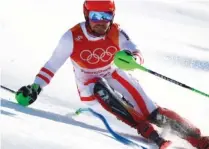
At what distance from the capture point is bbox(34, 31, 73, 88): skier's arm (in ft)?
15.4

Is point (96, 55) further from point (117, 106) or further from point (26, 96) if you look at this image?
point (26, 96)

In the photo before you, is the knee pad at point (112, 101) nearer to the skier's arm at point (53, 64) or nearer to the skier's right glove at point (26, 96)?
the skier's arm at point (53, 64)

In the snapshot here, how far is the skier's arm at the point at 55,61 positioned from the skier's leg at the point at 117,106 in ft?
1.32

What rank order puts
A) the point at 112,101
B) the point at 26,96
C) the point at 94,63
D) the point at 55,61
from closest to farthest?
the point at 26,96 < the point at 112,101 < the point at 55,61 < the point at 94,63

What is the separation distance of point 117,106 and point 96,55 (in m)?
0.55

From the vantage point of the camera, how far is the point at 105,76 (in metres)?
4.93

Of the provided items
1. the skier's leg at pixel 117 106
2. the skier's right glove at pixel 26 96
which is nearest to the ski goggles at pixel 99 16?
the skier's leg at pixel 117 106

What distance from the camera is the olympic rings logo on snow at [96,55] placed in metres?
4.80

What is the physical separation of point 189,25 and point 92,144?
10175 mm

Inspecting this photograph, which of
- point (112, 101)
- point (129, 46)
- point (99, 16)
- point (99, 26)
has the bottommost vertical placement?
point (112, 101)

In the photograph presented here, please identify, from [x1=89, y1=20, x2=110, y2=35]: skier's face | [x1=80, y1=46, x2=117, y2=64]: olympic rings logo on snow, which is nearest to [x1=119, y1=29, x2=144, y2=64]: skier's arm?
[x1=80, y1=46, x2=117, y2=64]: olympic rings logo on snow

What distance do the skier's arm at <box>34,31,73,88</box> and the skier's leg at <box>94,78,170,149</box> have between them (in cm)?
40

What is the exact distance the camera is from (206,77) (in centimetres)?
798

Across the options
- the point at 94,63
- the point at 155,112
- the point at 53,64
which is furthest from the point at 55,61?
the point at 155,112
